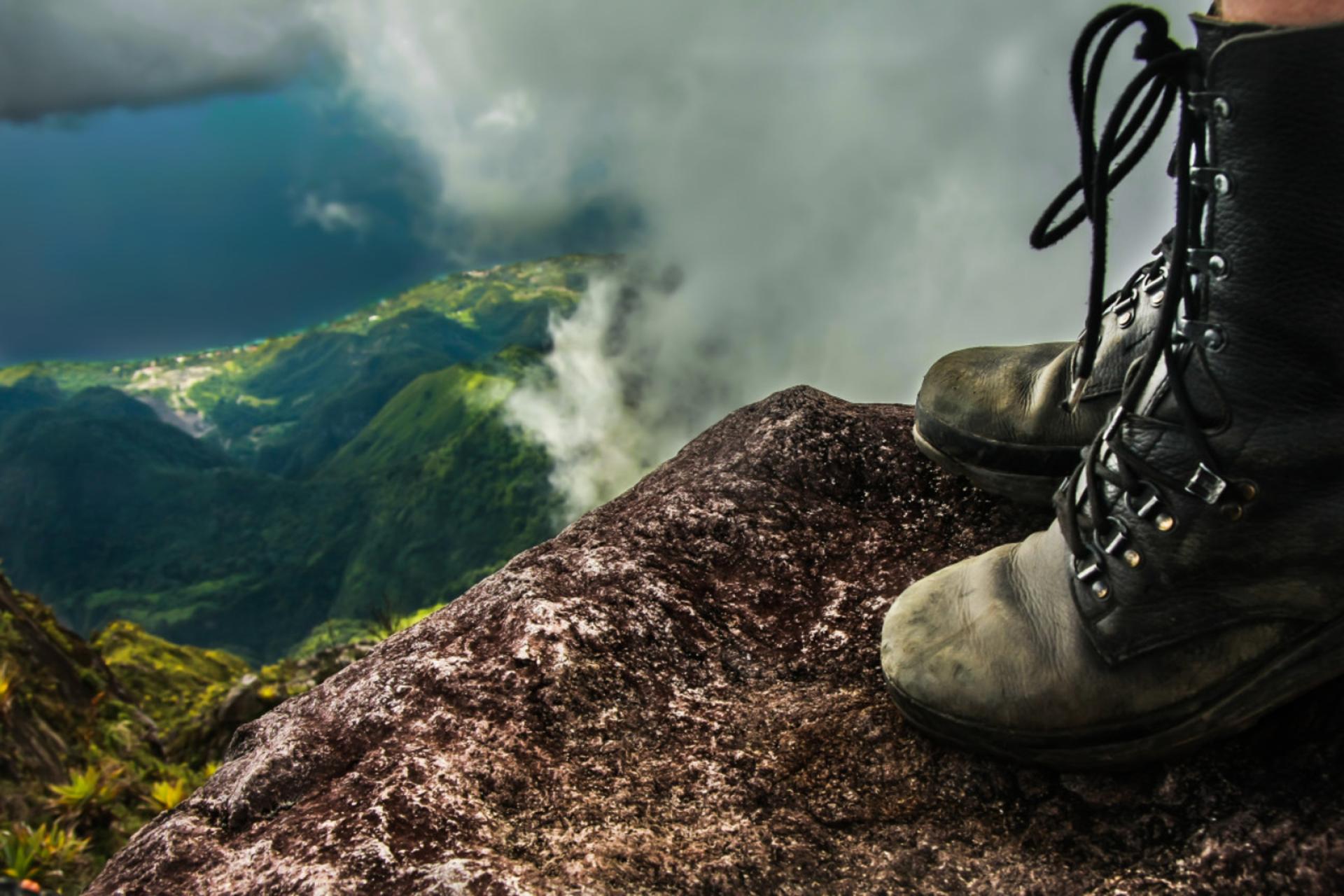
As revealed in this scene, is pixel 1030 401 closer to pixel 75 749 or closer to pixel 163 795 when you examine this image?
pixel 163 795

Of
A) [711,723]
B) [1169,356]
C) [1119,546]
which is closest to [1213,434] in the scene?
[1169,356]

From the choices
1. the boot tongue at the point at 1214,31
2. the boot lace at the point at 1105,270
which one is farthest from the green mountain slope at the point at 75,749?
the boot tongue at the point at 1214,31

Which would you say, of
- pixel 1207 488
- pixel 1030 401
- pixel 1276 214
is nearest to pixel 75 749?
pixel 1030 401

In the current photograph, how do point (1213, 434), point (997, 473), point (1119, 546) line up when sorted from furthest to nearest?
point (997, 473)
point (1119, 546)
point (1213, 434)

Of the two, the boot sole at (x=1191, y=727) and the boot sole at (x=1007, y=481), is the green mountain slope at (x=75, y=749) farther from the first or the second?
the boot sole at (x=1007, y=481)

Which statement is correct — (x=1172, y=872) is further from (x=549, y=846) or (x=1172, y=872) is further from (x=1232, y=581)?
(x=549, y=846)

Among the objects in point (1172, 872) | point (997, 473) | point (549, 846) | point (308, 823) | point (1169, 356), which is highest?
point (997, 473)

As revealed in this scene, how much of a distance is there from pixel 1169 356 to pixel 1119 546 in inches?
20.6

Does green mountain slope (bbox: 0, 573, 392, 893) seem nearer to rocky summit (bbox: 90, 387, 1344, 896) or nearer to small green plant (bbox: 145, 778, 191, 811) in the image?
small green plant (bbox: 145, 778, 191, 811)

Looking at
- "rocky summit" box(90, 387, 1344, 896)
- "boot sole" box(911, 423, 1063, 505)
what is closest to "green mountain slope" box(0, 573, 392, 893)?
"rocky summit" box(90, 387, 1344, 896)

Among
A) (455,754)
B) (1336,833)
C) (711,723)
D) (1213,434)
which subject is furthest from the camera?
(711,723)

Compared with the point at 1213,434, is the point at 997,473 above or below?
above

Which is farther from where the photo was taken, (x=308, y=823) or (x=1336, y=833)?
(x=308, y=823)

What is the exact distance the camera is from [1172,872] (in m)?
1.96
